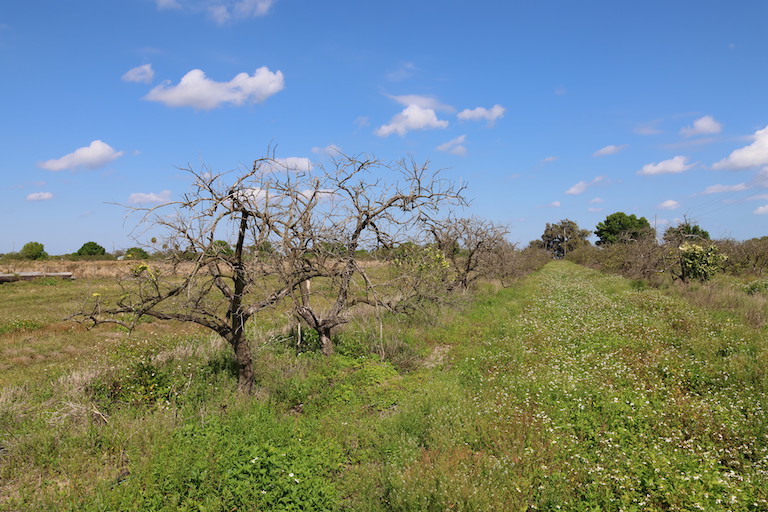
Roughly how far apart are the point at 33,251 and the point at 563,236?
98.1 m

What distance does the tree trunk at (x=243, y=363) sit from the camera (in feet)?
29.2

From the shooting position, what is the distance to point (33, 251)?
52.2 m

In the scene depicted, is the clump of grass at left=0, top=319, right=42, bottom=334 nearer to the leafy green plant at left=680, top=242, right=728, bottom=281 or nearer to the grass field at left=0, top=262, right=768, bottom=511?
the grass field at left=0, top=262, right=768, bottom=511

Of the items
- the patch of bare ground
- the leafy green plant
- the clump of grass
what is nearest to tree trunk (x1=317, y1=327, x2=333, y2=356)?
the patch of bare ground

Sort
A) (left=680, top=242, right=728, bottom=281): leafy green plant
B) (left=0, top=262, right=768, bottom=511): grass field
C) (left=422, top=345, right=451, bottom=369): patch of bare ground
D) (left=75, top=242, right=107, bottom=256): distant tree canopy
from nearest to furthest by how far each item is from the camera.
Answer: (left=0, top=262, right=768, bottom=511): grass field, (left=422, top=345, right=451, bottom=369): patch of bare ground, (left=680, top=242, right=728, bottom=281): leafy green plant, (left=75, top=242, right=107, bottom=256): distant tree canopy

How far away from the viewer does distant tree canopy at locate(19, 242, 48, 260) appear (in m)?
51.9

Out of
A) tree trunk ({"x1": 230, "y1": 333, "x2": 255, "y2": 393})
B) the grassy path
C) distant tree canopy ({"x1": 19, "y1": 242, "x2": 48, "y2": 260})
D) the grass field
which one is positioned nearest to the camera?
the grassy path

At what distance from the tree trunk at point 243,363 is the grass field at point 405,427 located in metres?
0.21

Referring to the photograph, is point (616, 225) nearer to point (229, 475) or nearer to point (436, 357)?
point (436, 357)

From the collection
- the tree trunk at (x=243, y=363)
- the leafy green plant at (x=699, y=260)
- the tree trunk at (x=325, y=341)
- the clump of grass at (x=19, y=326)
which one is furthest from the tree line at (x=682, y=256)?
the clump of grass at (x=19, y=326)

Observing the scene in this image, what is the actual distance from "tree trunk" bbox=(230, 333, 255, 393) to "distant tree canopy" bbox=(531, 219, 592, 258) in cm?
9778

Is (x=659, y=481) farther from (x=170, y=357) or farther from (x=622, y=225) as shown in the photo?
(x=622, y=225)

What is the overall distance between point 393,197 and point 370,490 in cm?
761

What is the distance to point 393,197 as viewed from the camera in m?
11.8
